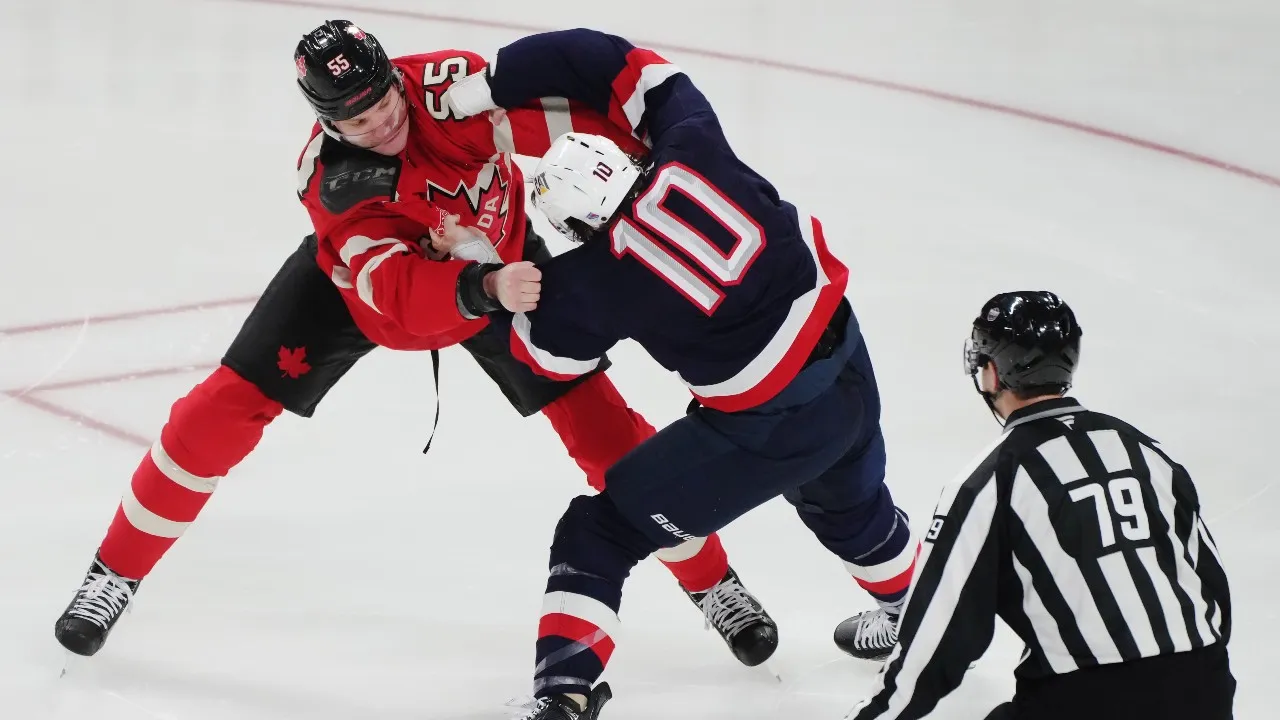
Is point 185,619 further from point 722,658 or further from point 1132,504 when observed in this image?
point 1132,504

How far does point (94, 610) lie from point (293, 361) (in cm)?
68

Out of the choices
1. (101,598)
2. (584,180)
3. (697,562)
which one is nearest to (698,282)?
(584,180)

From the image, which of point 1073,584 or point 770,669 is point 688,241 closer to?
point 1073,584

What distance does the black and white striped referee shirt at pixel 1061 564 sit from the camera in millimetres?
1947

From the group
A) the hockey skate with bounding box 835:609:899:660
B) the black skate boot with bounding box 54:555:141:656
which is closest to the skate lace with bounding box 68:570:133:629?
the black skate boot with bounding box 54:555:141:656

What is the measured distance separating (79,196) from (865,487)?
318cm

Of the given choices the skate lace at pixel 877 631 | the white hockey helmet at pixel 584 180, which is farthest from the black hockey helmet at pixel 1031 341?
the skate lace at pixel 877 631

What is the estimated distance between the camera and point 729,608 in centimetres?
313

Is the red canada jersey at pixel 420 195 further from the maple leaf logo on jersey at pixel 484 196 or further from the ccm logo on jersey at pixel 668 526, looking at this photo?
the ccm logo on jersey at pixel 668 526

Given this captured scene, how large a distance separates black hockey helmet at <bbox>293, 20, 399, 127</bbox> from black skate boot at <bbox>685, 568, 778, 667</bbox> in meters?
1.28

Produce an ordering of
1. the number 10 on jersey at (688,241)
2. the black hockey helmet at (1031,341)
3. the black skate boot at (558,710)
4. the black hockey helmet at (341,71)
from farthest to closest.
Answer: the black hockey helmet at (341,71) < the black skate boot at (558,710) < the number 10 on jersey at (688,241) < the black hockey helmet at (1031,341)

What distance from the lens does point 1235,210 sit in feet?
15.9

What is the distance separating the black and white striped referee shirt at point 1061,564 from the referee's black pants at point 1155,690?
0.02 metres

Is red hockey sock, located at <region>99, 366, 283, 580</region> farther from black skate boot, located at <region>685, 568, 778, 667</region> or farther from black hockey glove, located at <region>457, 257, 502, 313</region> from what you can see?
black skate boot, located at <region>685, 568, 778, 667</region>
